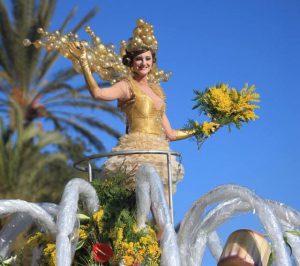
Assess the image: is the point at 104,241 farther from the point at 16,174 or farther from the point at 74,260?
the point at 16,174

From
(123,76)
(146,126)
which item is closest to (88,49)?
(123,76)

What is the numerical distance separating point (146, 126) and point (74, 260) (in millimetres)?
1688

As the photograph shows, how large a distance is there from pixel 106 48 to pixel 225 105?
1.73 m

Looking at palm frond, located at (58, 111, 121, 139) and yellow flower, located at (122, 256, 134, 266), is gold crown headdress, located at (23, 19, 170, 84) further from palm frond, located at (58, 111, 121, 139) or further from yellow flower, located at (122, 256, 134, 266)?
palm frond, located at (58, 111, 121, 139)

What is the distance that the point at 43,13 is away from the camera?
18.8m

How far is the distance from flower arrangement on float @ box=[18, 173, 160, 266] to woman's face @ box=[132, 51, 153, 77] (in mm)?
1299

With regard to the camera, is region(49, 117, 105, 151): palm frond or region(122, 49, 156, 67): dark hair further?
region(49, 117, 105, 151): palm frond

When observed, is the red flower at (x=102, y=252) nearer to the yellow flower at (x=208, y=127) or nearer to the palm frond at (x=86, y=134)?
the yellow flower at (x=208, y=127)

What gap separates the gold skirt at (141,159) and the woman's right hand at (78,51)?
3.13 ft

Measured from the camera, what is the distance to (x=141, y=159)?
296 inches

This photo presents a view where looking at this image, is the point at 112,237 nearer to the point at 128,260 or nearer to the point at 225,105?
the point at 128,260

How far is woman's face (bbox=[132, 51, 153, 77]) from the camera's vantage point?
808 centimetres

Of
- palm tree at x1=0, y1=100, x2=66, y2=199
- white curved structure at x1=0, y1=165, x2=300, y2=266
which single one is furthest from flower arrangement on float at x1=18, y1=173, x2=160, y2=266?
palm tree at x1=0, y1=100, x2=66, y2=199

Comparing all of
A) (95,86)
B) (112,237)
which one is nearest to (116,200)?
(112,237)
